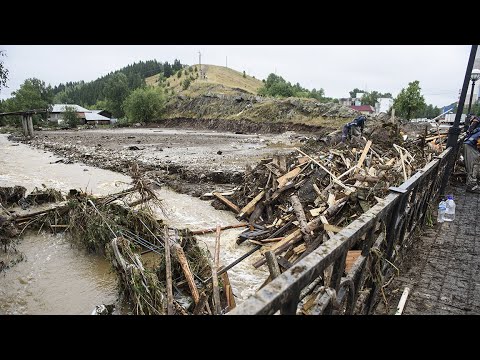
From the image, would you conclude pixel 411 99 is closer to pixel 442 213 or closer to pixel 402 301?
pixel 442 213

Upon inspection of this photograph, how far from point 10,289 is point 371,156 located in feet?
33.2

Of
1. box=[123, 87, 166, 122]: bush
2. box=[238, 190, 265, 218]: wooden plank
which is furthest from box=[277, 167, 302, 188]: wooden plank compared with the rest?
box=[123, 87, 166, 122]: bush

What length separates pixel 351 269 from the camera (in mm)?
Answer: 2533

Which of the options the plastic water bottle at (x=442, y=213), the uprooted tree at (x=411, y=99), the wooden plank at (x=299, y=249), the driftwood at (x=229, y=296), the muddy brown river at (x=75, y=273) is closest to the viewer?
the driftwood at (x=229, y=296)

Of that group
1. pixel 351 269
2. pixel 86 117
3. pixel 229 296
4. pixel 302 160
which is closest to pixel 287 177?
pixel 302 160

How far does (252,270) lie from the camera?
6.77 metres

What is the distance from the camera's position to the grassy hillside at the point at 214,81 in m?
73.4

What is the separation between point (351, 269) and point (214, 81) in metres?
87.3

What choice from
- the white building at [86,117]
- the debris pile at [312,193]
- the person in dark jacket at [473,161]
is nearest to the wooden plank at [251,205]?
the debris pile at [312,193]

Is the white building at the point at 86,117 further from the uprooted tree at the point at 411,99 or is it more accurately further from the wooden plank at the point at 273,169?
the wooden plank at the point at 273,169

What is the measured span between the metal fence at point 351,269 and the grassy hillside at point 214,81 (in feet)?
224

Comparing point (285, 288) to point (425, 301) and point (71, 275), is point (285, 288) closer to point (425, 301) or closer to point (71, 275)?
point (425, 301)
